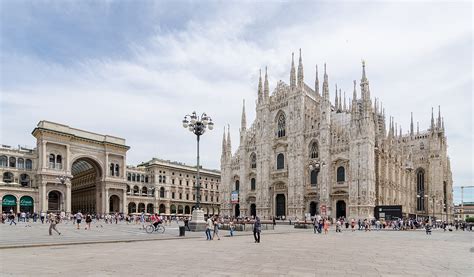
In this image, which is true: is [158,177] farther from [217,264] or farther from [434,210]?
[217,264]

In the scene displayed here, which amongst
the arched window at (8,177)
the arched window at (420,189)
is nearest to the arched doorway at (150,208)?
the arched window at (8,177)

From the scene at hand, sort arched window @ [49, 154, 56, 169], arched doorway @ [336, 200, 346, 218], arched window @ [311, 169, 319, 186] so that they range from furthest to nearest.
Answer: arched window @ [49, 154, 56, 169]
arched window @ [311, 169, 319, 186]
arched doorway @ [336, 200, 346, 218]

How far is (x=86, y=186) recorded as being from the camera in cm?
7512

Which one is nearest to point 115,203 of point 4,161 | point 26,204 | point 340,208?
point 26,204

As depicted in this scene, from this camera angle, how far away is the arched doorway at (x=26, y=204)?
57.0 meters

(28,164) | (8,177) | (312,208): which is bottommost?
(312,208)

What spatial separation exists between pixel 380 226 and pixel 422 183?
157 ft

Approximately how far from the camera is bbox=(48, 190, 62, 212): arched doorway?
60.7 meters

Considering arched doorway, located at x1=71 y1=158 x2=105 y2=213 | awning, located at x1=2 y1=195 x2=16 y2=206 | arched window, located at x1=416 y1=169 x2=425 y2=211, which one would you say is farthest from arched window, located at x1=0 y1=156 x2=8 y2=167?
arched window, located at x1=416 y1=169 x2=425 y2=211

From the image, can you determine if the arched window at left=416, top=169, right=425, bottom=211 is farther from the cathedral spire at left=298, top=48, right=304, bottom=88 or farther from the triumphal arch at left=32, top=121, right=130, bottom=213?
the triumphal arch at left=32, top=121, right=130, bottom=213

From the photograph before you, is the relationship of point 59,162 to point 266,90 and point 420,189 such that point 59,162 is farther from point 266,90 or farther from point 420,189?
point 420,189

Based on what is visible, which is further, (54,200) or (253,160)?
(253,160)

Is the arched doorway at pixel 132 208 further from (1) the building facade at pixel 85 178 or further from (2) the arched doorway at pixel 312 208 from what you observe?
(2) the arched doorway at pixel 312 208

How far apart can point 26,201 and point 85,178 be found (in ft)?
64.7
